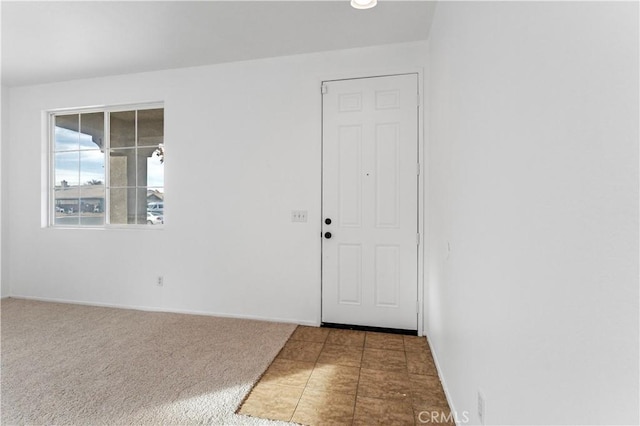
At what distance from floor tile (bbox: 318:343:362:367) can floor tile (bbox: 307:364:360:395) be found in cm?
6

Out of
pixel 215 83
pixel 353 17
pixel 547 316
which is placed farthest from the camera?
pixel 215 83

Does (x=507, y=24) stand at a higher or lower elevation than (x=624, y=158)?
higher

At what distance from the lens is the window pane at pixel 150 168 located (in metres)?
3.43

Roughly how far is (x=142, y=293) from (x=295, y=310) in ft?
5.89

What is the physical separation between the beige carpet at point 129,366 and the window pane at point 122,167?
1.48 m

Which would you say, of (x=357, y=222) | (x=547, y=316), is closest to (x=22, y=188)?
(x=357, y=222)

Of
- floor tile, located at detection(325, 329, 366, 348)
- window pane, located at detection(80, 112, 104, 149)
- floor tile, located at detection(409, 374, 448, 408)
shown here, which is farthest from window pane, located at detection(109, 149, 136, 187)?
floor tile, located at detection(409, 374, 448, 408)

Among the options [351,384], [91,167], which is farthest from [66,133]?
[351,384]

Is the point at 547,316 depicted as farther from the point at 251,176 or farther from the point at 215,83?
the point at 215,83

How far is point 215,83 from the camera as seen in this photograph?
320 centimetres

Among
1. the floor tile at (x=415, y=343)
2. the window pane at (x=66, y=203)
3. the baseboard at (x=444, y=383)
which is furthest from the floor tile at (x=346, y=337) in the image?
the window pane at (x=66, y=203)

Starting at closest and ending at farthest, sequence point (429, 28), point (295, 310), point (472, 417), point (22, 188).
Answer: point (472, 417)
point (429, 28)
point (295, 310)
point (22, 188)

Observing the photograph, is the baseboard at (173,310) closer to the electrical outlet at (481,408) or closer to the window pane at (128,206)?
the window pane at (128,206)

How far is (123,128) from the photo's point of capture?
3.58 m
